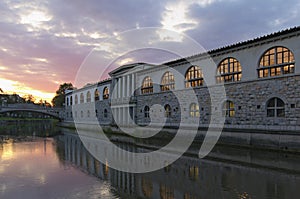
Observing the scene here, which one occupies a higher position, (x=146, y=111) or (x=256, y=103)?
(x=256, y=103)

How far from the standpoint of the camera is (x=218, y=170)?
525 inches

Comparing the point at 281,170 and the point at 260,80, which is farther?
the point at 260,80

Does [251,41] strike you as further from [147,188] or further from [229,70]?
[147,188]

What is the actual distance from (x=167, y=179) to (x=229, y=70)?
1590 centimetres

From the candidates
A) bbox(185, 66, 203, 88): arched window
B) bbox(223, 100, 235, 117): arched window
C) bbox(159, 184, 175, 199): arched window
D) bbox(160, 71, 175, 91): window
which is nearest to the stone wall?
bbox(223, 100, 235, 117): arched window

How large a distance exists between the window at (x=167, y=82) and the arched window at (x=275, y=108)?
1279cm

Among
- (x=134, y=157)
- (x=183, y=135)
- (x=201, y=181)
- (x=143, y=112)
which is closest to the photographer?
(x=201, y=181)

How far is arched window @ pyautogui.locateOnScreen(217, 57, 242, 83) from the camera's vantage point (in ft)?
78.7

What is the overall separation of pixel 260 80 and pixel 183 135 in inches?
370

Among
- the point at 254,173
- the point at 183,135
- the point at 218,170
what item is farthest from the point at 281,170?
the point at 183,135

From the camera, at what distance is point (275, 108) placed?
2056cm

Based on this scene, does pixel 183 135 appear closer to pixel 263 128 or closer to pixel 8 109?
pixel 263 128

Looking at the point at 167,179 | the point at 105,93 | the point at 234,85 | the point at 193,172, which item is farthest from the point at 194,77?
the point at 105,93

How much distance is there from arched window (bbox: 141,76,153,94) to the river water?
790 inches
